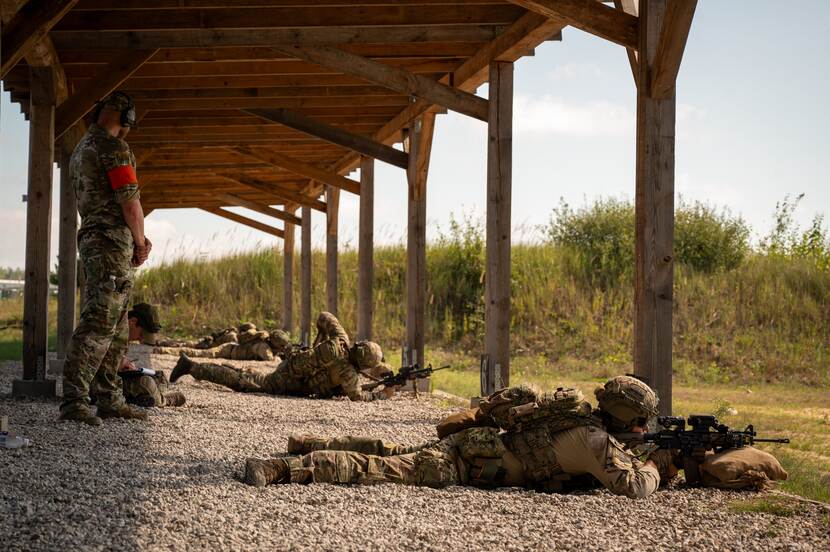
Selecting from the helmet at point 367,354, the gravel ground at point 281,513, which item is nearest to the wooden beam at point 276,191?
the helmet at point 367,354

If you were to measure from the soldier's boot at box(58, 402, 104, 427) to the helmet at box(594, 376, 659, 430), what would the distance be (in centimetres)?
357

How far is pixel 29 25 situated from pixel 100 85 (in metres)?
1.85

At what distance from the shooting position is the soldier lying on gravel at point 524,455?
5516mm

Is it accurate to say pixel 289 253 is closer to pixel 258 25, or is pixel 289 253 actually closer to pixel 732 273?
pixel 732 273

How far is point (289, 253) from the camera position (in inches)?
972

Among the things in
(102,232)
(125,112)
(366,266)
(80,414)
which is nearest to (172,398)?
(80,414)

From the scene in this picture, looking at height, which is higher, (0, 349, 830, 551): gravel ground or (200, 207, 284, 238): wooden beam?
(200, 207, 284, 238): wooden beam

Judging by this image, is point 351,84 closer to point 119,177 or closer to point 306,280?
point 119,177

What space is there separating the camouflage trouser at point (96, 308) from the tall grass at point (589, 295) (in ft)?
40.2

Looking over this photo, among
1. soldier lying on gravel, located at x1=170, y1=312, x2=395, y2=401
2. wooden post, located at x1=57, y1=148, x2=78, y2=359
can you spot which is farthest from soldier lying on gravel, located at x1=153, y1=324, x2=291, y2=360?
soldier lying on gravel, located at x1=170, y1=312, x2=395, y2=401

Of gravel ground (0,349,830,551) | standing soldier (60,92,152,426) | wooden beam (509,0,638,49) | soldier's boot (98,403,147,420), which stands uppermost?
wooden beam (509,0,638,49)

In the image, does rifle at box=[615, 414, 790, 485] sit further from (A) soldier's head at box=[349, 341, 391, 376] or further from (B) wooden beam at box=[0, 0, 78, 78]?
(B) wooden beam at box=[0, 0, 78, 78]

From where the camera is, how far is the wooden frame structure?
6.71m

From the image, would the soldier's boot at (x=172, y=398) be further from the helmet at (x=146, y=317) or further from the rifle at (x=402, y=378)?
the rifle at (x=402, y=378)
